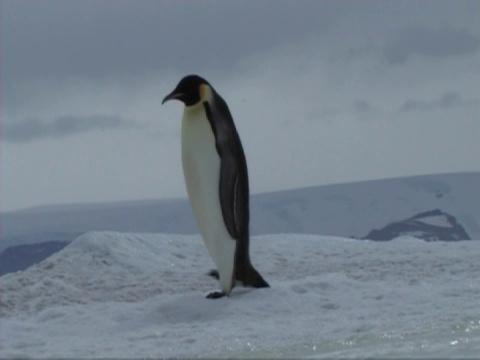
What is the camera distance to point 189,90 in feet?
23.6

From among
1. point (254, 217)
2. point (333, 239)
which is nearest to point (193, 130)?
point (333, 239)

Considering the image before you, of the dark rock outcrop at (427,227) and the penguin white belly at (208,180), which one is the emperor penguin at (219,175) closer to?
the penguin white belly at (208,180)

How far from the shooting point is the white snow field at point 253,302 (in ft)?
18.2

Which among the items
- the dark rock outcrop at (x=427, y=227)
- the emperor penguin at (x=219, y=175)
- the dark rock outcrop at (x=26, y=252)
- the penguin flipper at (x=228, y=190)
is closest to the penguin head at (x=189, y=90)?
the emperor penguin at (x=219, y=175)

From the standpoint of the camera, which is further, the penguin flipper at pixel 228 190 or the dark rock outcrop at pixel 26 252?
the dark rock outcrop at pixel 26 252

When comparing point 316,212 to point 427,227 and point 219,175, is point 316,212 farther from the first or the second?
point 219,175

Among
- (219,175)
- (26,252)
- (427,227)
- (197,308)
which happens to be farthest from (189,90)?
(427,227)

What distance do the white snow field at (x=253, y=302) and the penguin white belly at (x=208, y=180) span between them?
0.28m

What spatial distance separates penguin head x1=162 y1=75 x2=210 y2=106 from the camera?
7168 mm

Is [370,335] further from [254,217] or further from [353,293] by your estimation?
[254,217]

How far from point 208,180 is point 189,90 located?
649mm

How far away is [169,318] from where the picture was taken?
6.58m

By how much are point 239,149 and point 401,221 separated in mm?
11027

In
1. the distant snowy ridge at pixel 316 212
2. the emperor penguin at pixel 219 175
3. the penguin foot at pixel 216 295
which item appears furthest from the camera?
the distant snowy ridge at pixel 316 212
